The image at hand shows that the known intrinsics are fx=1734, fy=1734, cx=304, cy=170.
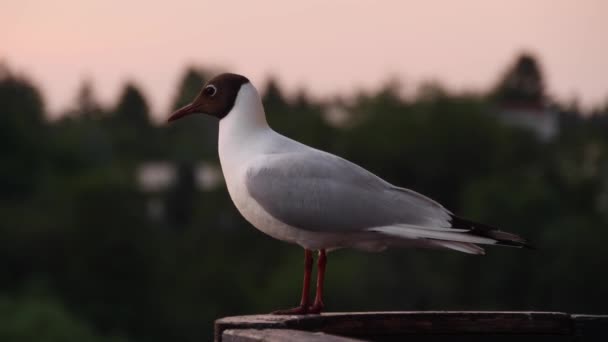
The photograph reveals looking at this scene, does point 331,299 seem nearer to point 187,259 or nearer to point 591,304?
point 591,304

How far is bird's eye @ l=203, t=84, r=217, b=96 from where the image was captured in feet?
20.8

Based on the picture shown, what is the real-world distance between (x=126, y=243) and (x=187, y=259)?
8145mm

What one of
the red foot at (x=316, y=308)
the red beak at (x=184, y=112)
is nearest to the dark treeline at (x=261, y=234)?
the red beak at (x=184, y=112)

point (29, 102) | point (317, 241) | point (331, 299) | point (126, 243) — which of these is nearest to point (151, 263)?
point (126, 243)

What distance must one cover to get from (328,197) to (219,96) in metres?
0.60

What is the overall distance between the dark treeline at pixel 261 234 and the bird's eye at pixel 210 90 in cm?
4993

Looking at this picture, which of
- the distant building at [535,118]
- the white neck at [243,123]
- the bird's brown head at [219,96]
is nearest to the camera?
the white neck at [243,123]

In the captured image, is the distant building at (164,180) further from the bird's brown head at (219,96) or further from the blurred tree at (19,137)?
the bird's brown head at (219,96)

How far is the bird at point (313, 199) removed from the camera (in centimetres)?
593

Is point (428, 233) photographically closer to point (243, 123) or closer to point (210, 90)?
point (243, 123)

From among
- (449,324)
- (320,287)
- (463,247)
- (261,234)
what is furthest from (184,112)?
(261,234)

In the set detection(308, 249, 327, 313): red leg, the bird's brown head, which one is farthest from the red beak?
detection(308, 249, 327, 313): red leg

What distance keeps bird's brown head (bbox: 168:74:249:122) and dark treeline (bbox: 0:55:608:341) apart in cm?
4993

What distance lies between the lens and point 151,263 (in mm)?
68562
